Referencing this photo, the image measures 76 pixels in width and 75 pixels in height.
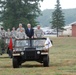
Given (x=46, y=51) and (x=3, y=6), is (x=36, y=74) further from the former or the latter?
(x=3, y=6)

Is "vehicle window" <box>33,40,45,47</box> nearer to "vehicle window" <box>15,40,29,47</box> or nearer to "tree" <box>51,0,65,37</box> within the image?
"vehicle window" <box>15,40,29,47</box>

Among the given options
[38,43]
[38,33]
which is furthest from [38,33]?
[38,43]

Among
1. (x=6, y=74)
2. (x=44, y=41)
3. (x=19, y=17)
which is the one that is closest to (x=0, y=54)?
(x=44, y=41)

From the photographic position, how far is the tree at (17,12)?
73031mm

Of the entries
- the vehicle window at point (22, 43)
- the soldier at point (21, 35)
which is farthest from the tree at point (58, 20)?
the vehicle window at point (22, 43)

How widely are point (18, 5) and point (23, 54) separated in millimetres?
56354

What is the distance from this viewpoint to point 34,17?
75.8m

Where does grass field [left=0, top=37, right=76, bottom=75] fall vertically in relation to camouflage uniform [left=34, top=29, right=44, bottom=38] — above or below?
below

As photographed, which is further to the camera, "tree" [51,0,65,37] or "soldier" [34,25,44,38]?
"tree" [51,0,65,37]

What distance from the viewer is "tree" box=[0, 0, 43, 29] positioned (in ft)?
240

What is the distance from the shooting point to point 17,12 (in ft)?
240

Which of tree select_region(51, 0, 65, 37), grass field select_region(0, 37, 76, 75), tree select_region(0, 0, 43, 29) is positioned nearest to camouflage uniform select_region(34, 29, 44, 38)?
grass field select_region(0, 37, 76, 75)

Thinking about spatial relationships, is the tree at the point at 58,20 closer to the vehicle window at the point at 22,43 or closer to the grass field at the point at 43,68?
the grass field at the point at 43,68

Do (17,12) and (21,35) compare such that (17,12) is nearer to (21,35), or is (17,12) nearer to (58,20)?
(58,20)
